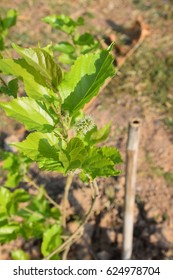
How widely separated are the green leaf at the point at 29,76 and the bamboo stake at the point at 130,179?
0.68 m

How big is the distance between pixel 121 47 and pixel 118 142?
1.40m

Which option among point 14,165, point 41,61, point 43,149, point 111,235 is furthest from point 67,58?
point 111,235

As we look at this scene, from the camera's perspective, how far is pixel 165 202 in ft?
9.45

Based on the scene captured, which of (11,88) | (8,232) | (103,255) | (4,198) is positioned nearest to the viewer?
(11,88)

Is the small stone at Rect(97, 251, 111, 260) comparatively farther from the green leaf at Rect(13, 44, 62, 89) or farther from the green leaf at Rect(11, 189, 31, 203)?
the green leaf at Rect(13, 44, 62, 89)

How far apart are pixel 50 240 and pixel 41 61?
4.33 feet

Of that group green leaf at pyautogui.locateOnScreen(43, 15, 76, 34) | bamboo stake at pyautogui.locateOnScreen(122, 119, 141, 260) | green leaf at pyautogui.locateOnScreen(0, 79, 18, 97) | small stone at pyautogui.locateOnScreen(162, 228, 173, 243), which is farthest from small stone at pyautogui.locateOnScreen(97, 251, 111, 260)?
green leaf at pyautogui.locateOnScreen(0, 79, 18, 97)

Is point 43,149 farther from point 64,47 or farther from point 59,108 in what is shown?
point 64,47

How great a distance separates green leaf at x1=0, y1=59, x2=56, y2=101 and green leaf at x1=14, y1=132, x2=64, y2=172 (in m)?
0.15

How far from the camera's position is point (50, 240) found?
2.04m

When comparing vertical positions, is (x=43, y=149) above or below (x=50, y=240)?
above

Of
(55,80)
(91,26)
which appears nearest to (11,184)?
(55,80)

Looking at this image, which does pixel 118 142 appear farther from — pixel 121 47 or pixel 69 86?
pixel 69 86

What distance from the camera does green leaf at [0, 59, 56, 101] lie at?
969 millimetres
